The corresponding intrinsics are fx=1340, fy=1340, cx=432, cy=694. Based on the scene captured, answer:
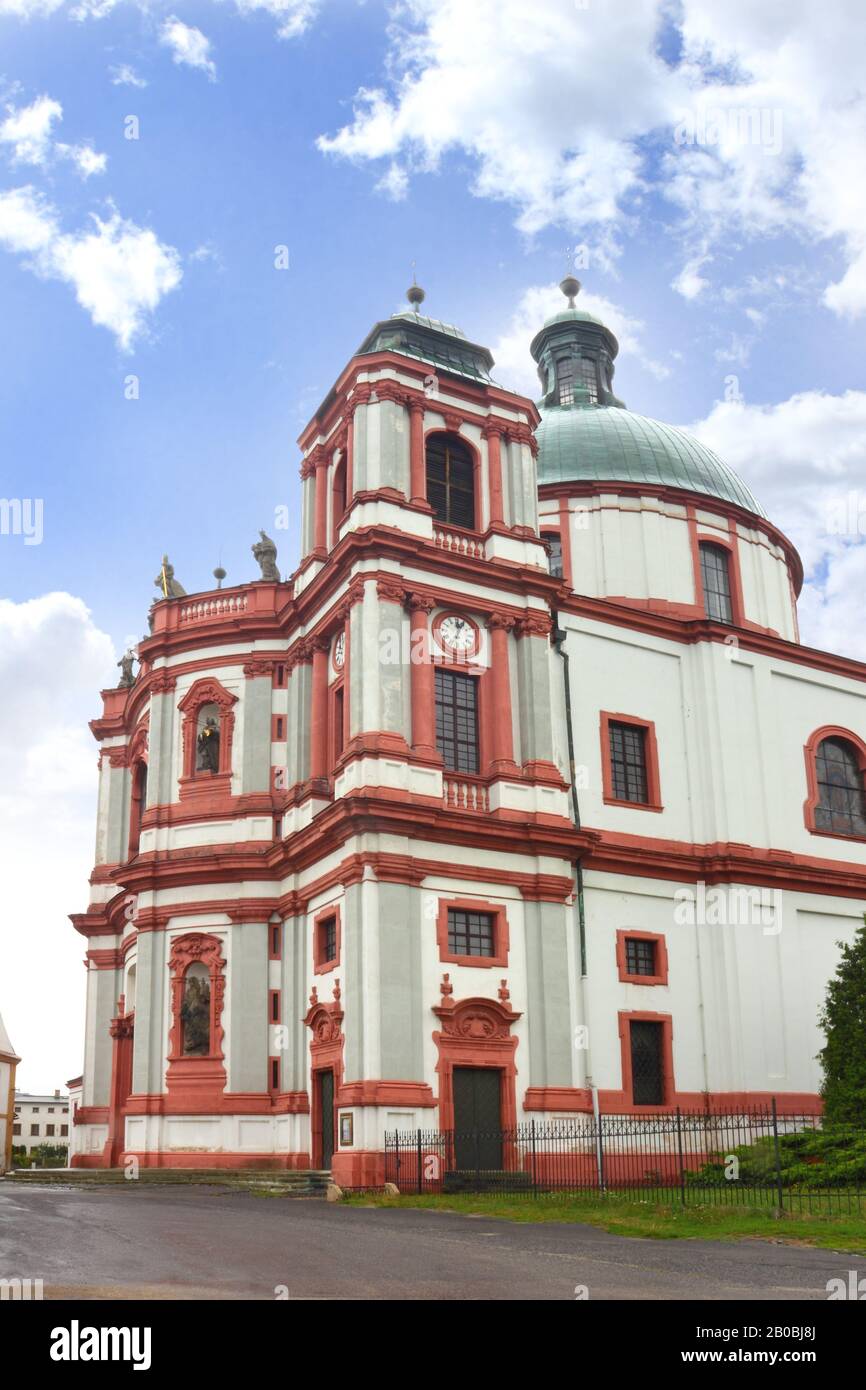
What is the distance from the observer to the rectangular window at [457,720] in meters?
29.9

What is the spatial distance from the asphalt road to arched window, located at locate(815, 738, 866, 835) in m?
20.7

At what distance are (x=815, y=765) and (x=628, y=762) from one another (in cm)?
640

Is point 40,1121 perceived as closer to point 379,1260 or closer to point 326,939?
point 326,939

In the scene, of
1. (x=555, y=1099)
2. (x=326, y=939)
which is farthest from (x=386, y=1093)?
(x=326, y=939)

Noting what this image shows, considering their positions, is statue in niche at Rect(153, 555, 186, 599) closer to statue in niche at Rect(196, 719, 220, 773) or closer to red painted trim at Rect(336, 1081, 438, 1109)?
statue in niche at Rect(196, 719, 220, 773)

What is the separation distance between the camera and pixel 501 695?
30.5 m

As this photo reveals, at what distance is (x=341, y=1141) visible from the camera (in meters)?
25.8

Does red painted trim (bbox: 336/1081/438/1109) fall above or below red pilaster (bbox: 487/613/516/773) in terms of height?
below

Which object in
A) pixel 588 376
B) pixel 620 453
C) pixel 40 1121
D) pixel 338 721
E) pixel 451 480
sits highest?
pixel 588 376

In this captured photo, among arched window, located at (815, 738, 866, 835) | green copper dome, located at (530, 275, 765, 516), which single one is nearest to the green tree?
arched window, located at (815, 738, 866, 835)

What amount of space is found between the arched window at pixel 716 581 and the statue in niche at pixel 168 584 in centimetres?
1514

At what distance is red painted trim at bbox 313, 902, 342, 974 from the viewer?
28.4 meters

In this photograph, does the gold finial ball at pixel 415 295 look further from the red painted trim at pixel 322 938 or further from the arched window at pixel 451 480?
the red painted trim at pixel 322 938
